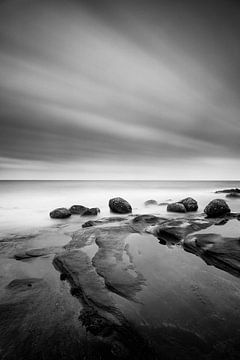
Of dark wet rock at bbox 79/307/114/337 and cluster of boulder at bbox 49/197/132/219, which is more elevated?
cluster of boulder at bbox 49/197/132/219

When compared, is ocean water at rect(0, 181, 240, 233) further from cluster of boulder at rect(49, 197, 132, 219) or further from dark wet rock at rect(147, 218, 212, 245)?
dark wet rock at rect(147, 218, 212, 245)

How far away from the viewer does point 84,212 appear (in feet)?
27.5

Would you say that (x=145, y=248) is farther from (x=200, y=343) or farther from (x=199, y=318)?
(x=200, y=343)

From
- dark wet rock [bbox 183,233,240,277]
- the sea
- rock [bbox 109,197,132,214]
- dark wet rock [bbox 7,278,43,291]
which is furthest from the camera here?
rock [bbox 109,197,132,214]

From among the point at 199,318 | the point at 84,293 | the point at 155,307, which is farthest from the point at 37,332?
the point at 199,318

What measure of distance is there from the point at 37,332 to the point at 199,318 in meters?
1.66

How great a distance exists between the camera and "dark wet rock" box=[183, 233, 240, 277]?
3.06 metres

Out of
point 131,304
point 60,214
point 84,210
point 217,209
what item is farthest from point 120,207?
point 131,304

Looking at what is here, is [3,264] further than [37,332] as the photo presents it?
Yes

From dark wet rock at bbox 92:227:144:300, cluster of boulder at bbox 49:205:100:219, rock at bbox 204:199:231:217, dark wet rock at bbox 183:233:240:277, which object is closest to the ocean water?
cluster of boulder at bbox 49:205:100:219

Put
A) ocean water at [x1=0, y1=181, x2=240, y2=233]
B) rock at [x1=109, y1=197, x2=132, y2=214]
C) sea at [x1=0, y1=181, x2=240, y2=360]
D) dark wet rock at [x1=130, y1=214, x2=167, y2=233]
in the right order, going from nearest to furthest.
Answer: sea at [x1=0, y1=181, x2=240, y2=360] → dark wet rock at [x1=130, y1=214, x2=167, y2=233] → ocean water at [x1=0, y1=181, x2=240, y2=233] → rock at [x1=109, y1=197, x2=132, y2=214]

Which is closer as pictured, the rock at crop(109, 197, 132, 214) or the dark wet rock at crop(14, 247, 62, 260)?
the dark wet rock at crop(14, 247, 62, 260)

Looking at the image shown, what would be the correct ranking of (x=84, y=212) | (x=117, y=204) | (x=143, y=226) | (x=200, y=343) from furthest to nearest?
(x=117, y=204) < (x=84, y=212) < (x=143, y=226) < (x=200, y=343)

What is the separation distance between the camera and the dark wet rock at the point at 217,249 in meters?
3.06
